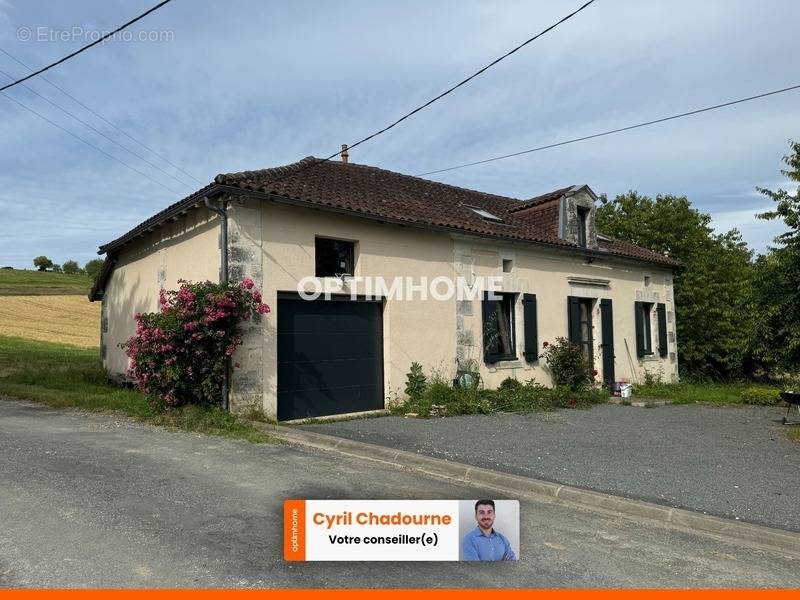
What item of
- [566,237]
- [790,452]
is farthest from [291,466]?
[566,237]

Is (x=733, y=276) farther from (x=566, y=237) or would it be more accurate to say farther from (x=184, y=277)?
(x=184, y=277)

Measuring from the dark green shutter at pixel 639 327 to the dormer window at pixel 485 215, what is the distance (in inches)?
208

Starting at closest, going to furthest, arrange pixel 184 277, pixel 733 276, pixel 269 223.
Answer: pixel 269 223, pixel 184 277, pixel 733 276

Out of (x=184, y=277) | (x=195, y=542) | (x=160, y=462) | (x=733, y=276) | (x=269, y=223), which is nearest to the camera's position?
(x=195, y=542)

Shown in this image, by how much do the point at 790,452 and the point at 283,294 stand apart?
7489 millimetres

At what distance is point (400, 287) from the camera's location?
419 inches

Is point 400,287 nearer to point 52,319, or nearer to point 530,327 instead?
point 530,327

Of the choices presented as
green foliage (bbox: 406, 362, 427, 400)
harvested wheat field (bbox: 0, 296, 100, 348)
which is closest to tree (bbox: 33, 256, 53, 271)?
harvested wheat field (bbox: 0, 296, 100, 348)

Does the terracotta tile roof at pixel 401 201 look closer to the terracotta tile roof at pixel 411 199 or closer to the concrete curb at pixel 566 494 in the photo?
the terracotta tile roof at pixel 411 199

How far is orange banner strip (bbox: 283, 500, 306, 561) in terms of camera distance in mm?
3513

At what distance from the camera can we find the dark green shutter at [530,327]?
505 inches

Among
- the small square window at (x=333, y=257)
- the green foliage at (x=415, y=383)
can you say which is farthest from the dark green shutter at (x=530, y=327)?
the small square window at (x=333, y=257)

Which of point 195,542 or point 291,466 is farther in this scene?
point 291,466

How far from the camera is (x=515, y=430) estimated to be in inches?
331
